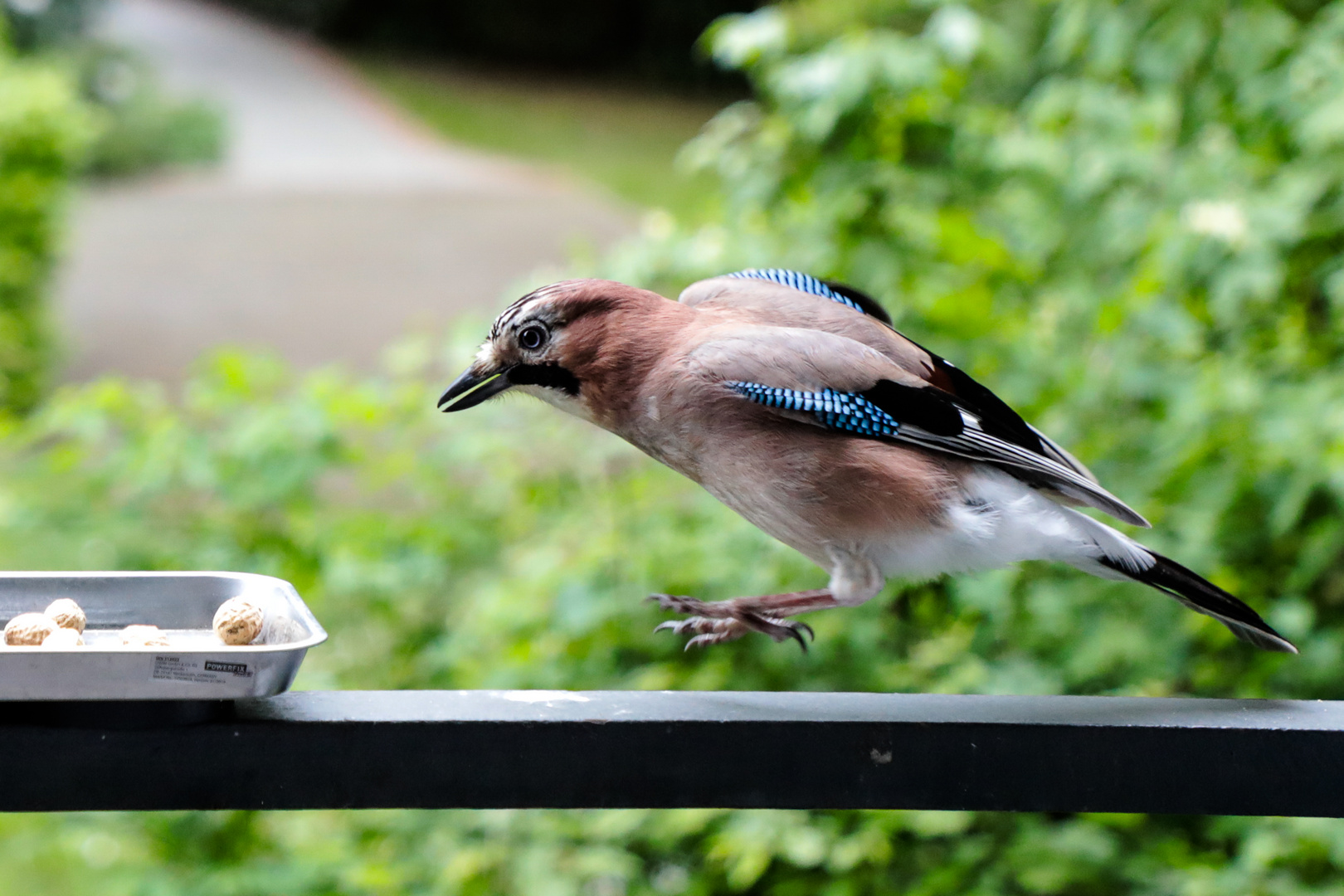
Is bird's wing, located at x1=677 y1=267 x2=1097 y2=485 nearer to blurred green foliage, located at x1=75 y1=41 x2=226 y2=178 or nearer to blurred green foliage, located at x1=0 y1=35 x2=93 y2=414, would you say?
blurred green foliage, located at x1=0 y1=35 x2=93 y2=414

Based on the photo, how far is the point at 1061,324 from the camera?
2934 millimetres

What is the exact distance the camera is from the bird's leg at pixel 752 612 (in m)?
1.61

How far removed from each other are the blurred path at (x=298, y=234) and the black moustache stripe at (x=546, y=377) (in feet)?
16.3

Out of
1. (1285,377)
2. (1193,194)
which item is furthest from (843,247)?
(1285,377)

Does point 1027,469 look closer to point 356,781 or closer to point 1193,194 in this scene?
point 356,781

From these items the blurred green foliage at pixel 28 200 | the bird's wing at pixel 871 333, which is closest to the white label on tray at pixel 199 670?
the bird's wing at pixel 871 333

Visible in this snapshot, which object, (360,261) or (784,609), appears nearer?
(784,609)

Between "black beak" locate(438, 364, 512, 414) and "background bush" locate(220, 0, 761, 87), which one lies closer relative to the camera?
"black beak" locate(438, 364, 512, 414)

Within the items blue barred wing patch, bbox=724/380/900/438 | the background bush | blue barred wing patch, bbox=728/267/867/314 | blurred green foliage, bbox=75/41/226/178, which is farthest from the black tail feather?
the background bush

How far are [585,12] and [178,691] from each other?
1402cm

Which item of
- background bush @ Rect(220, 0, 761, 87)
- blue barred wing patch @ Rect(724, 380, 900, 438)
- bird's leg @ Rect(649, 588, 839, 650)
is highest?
background bush @ Rect(220, 0, 761, 87)

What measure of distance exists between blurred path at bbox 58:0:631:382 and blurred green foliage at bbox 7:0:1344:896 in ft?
11.1

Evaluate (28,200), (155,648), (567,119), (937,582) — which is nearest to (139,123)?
(567,119)

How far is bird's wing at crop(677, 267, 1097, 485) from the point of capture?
1588mm
